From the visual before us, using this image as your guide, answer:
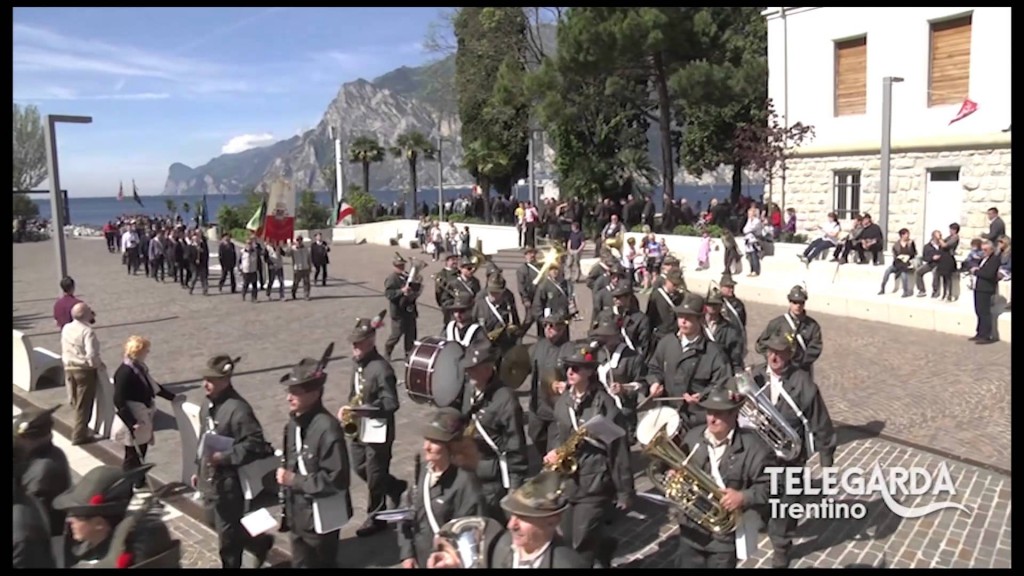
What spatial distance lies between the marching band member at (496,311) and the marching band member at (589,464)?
11.2ft

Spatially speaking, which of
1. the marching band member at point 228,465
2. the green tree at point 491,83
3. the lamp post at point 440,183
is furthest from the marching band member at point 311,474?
the lamp post at point 440,183

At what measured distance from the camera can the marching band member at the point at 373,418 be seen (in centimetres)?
661

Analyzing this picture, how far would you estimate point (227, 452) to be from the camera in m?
5.51

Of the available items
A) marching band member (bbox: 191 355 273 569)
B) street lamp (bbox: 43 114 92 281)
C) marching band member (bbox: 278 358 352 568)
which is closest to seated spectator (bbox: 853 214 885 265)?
street lamp (bbox: 43 114 92 281)

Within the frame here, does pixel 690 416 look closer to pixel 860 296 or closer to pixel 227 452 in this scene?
pixel 227 452

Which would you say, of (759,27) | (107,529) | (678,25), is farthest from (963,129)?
(107,529)

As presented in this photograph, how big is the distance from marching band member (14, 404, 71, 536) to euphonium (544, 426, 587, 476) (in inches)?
119

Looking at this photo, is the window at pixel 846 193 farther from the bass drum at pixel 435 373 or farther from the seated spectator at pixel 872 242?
the bass drum at pixel 435 373

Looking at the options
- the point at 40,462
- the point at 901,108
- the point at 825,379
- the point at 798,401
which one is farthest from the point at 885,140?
the point at 40,462

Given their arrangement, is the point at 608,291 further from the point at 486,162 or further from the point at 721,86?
the point at 486,162

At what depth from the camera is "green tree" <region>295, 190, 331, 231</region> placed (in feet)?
141

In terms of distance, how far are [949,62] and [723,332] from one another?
53.8ft

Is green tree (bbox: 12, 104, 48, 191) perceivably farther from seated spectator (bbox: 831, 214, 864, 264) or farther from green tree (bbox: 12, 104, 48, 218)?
seated spectator (bbox: 831, 214, 864, 264)

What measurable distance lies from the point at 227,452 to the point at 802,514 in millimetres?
4487
